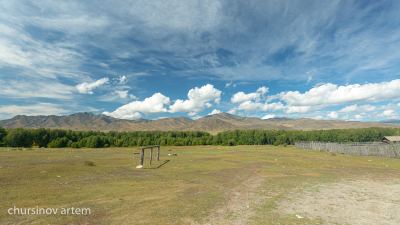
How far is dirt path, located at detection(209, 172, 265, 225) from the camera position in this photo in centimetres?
719

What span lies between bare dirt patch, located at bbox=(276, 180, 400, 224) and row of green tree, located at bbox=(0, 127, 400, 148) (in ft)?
273

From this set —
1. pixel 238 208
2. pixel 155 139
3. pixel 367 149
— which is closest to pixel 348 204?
pixel 238 208

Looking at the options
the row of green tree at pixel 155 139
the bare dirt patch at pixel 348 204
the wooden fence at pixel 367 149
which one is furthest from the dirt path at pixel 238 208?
the row of green tree at pixel 155 139

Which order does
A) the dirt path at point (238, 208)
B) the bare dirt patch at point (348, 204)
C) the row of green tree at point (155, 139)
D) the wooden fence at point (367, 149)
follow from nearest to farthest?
the dirt path at point (238, 208) → the bare dirt patch at point (348, 204) → the wooden fence at point (367, 149) → the row of green tree at point (155, 139)

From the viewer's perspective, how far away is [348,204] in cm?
916

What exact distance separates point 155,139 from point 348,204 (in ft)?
341

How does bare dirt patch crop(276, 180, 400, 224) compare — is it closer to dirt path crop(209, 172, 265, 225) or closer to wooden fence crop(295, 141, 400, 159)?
dirt path crop(209, 172, 265, 225)

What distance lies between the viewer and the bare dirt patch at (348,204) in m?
7.49

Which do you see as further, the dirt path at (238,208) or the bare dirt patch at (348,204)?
the bare dirt patch at (348,204)

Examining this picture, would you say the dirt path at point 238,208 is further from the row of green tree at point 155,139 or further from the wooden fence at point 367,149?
the row of green tree at point 155,139

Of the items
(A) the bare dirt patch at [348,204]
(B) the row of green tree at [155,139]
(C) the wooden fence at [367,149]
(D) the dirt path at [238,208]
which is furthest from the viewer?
(B) the row of green tree at [155,139]

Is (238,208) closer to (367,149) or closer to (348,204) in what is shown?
(348,204)

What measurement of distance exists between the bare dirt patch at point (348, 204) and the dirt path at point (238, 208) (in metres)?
1.44

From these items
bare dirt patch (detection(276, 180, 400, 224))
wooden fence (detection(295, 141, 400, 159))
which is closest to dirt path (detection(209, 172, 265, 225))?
bare dirt patch (detection(276, 180, 400, 224))
